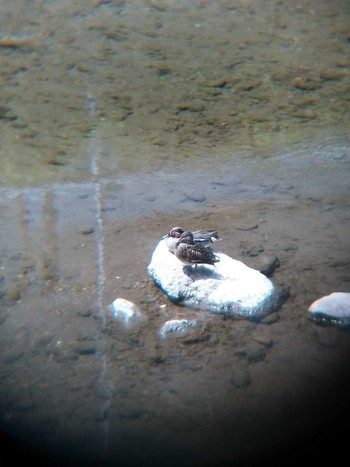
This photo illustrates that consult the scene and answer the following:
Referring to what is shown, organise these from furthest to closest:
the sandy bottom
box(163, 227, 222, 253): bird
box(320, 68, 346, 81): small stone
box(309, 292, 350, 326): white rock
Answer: box(320, 68, 346, 81): small stone < box(163, 227, 222, 253): bird < box(309, 292, 350, 326): white rock < the sandy bottom

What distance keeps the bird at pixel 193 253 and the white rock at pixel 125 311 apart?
0.36m

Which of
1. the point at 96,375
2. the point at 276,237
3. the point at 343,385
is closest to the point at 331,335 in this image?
the point at 343,385

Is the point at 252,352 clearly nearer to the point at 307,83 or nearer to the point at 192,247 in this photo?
the point at 192,247

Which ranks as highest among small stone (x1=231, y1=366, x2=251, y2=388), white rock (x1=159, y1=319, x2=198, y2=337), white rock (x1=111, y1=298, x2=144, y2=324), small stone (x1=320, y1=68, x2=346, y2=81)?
small stone (x1=320, y1=68, x2=346, y2=81)

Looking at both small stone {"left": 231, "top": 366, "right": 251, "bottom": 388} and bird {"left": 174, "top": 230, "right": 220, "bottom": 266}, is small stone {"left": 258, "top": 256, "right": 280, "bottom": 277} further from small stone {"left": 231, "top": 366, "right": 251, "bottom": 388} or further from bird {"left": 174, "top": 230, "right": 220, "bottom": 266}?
small stone {"left": 231, "top": 366, "right": 251, "bottom": 388}

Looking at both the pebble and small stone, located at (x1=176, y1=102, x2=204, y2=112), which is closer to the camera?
the pebble

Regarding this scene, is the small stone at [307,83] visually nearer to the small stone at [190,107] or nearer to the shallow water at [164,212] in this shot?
the shallow water at [164,212]

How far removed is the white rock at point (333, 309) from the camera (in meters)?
2.63

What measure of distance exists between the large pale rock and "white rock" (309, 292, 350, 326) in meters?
0.20

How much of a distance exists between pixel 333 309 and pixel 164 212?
156 centimetres

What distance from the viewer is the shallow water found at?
7.48ft

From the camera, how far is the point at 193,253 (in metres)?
2.83

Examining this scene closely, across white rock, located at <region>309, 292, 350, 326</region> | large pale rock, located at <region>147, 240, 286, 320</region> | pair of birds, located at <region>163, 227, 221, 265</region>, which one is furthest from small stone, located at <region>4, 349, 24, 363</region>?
white rock, located at <region>309, 292, 350, 326</region>

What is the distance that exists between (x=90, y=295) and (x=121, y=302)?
25cm
